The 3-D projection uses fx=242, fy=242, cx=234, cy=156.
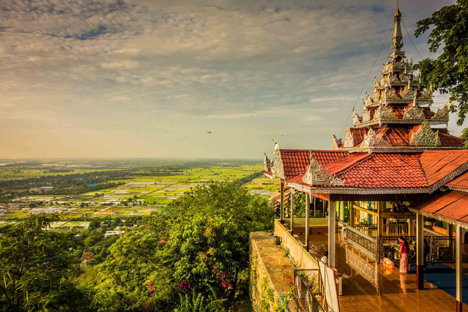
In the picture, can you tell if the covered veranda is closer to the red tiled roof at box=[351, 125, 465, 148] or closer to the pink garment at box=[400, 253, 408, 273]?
the pink garment at box=[400, 253, 408, 273]

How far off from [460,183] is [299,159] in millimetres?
5209

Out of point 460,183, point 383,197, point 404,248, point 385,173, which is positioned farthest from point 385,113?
point 404,248

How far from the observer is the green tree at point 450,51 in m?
14.1

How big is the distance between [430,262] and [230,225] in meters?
9.28

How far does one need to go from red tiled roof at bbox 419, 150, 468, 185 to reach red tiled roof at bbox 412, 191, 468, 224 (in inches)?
19.4

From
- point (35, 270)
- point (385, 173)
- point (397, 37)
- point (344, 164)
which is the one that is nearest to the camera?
point (385, 173)

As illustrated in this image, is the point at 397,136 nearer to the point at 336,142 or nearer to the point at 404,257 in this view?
the point at 404,257

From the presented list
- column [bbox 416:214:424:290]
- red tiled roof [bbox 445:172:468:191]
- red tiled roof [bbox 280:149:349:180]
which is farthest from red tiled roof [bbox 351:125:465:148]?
column [bbox 416:214:424:290]

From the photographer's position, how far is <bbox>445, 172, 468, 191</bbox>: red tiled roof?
6.38m

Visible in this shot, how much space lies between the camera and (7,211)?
39.3 m

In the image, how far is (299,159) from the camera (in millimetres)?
10562

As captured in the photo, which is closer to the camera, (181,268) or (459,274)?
(459,274)

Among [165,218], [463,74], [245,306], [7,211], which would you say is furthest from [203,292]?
[7,211]

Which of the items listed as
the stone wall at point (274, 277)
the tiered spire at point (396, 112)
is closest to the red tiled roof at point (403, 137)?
the tiered spire at point (396, 112)
